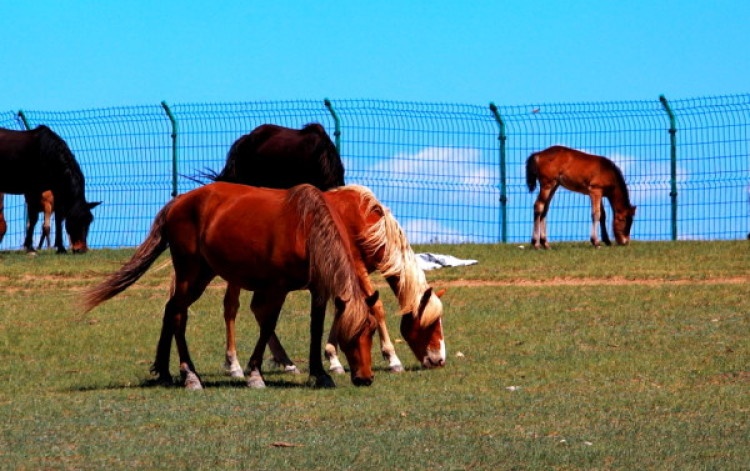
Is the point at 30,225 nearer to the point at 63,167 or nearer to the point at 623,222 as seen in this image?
the point at 63,167

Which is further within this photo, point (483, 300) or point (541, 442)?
point (483, 300)

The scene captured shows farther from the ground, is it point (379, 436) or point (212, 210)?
point (212, 210)

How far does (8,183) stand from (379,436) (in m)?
17.8

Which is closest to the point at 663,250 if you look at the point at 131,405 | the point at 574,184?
the point at 574,184

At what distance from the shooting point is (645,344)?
14062mm

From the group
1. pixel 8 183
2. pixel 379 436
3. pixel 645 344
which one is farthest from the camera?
pixel 8 183

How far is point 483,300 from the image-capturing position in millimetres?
17750

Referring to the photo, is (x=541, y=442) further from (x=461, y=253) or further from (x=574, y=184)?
(x=574, y=184)

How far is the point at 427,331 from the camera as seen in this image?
12570 mm

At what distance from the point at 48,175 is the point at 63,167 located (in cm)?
55

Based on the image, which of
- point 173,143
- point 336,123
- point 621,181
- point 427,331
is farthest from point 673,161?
point 427,331

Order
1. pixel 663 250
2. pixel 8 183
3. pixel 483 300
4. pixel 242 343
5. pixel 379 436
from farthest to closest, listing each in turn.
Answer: pixel 8 183 → pixel 663 250 → pixel 483 300 → pixel 242 343 → pixel 379 436

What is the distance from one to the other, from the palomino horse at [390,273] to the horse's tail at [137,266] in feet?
2.57

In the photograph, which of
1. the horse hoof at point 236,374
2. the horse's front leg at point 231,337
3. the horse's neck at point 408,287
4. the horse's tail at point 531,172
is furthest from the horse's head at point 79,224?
the horse's neck at point 408,287
